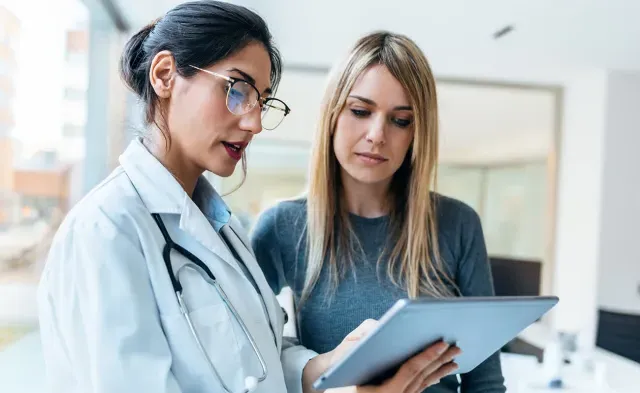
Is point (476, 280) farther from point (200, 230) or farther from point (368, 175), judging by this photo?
point (200, 230)

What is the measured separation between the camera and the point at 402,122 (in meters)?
1.28

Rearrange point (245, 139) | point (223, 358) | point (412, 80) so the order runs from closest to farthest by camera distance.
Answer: point (223, 358) → point (245, 139) → point (412, 80)

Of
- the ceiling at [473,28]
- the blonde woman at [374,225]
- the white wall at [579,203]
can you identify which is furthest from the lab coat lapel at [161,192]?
the white wall at [579,203]

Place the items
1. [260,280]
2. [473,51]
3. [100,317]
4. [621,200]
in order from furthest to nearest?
[621,200], [473,51], [260,280], [100,317]

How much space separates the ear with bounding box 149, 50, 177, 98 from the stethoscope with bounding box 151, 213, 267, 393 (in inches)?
8.0

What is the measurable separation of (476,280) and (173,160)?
715 mm

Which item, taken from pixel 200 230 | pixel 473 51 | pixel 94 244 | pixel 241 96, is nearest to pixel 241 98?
pixel 241 96

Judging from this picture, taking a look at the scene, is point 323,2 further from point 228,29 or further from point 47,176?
point 228,29

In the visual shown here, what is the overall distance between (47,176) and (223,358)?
1.54 metres

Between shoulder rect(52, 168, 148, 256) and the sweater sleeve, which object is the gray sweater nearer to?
the sweater sleeve

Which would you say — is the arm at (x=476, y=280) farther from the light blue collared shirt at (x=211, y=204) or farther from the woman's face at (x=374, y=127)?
the light blue collared shirt at (x=211, y=204)

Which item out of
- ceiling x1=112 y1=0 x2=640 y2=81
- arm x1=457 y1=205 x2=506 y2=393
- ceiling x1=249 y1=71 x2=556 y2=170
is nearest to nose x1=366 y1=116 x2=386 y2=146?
arm x1=457 y1=205 x2=506 y2=393

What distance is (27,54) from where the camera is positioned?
1776mm

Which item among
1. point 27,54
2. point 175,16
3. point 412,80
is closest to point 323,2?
point 27,54
